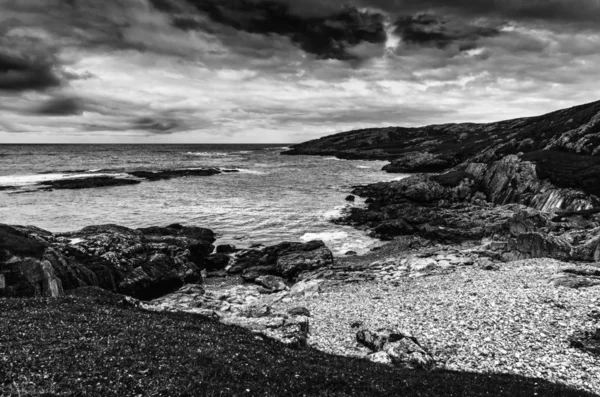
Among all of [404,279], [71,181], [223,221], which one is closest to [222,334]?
[404,279]

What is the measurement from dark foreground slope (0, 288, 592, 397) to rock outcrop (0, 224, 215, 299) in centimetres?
766

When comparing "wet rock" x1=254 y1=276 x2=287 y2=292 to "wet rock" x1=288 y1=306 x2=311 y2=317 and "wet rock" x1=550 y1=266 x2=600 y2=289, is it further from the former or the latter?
"wet rock" x1=550 y1=266 x2=600 y2=289

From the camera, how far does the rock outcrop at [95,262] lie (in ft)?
89.3

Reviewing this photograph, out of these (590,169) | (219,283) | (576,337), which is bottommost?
(219,283)

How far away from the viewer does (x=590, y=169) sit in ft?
222

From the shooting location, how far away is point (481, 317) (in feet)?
84.8

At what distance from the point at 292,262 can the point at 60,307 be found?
27340 millimetres

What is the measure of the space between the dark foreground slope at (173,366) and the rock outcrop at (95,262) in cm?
766

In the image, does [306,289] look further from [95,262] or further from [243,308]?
[95,262]

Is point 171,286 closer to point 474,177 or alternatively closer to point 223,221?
point 223,221

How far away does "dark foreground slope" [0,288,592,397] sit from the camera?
13359 millimetres

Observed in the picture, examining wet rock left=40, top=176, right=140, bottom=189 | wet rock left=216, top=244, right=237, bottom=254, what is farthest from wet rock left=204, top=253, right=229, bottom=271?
wet rock left=40, top=176, right=140, bottom=189

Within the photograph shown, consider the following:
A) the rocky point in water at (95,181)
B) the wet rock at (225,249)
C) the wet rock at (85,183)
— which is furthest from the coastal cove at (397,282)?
the rocky point in water at (95,181)

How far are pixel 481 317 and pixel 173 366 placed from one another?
70.3 ft
